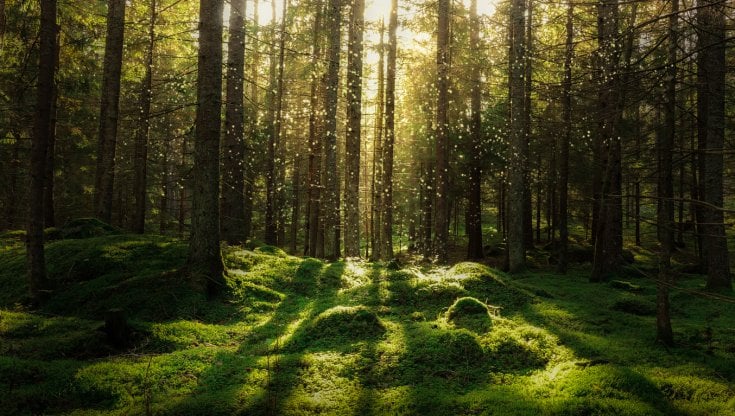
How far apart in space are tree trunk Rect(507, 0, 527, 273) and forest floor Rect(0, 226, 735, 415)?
4.63 metres

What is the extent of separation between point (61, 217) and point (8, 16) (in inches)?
565

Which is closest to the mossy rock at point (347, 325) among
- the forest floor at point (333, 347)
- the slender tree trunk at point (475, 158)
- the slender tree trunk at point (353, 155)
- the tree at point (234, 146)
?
the forest floor at point (333, 347)

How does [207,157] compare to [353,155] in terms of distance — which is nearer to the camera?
[207,157]

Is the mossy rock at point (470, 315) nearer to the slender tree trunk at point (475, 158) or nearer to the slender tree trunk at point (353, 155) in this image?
the slender tree trunk at point (353, 155)

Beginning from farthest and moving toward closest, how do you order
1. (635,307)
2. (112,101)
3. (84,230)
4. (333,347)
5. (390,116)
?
1. (390,116)
2. (112,101)
3. (84,230)
4. (635,307)
5. (333,347)

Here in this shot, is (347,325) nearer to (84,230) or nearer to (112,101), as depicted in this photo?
(84,230)

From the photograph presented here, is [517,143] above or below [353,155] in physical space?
above

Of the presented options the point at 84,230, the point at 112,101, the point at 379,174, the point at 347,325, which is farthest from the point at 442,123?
the point at 84,230

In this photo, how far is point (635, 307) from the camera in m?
10.2

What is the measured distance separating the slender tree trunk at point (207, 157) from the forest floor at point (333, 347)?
0.58 m

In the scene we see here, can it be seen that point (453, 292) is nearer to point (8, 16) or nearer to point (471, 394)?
point (471, 394)

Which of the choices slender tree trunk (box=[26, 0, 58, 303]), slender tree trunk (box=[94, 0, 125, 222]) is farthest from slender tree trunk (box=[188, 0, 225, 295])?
slender tree trunk (box=[94, 0, 125, 222])

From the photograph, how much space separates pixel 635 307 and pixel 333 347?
7336 millimetres

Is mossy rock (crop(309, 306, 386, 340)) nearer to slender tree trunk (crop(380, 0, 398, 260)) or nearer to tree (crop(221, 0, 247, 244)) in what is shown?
tree (crop(221, 0, 247, 244))
